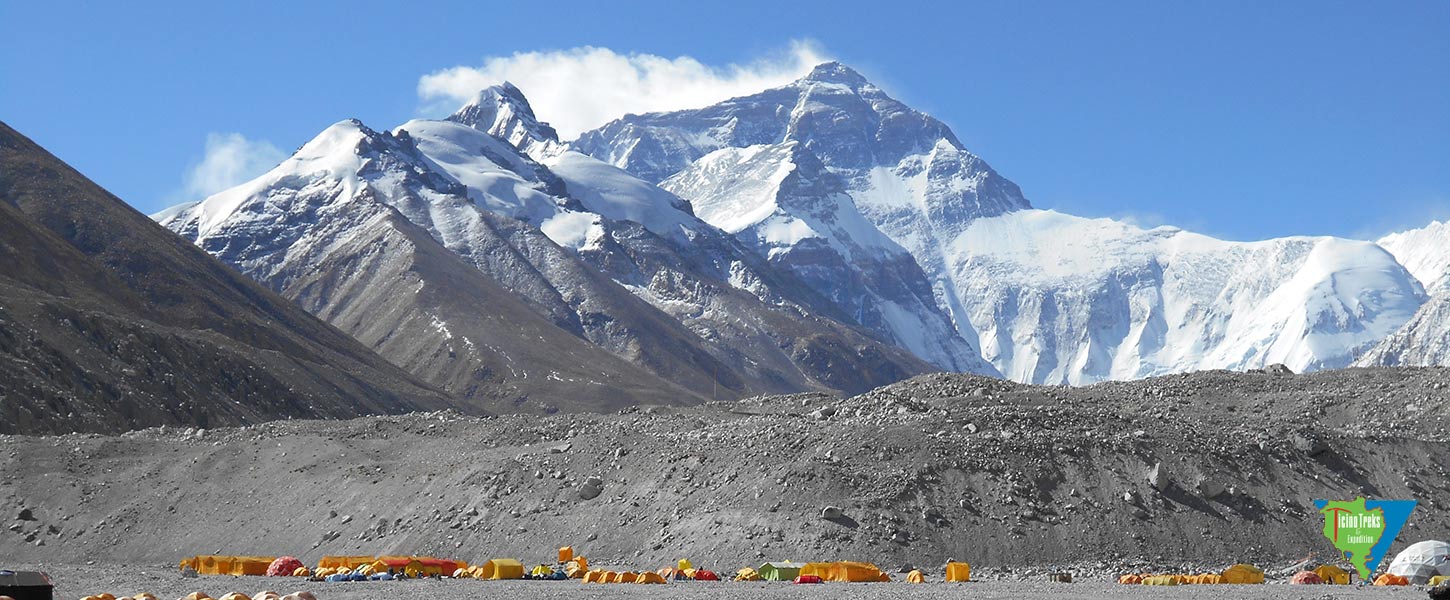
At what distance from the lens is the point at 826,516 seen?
4972 centimetres

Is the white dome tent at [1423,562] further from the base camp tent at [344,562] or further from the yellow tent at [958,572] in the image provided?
the base camp tent at [344,562]

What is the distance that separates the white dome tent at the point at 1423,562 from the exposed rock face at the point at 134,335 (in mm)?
71390

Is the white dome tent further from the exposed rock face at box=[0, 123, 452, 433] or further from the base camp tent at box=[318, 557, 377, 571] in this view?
the exposed rock face at box=[0, 123, 452, 433]

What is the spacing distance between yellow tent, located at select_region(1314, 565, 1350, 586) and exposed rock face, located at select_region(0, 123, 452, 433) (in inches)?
2739

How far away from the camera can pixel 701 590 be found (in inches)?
1651

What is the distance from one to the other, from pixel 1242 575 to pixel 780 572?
39.2 feet

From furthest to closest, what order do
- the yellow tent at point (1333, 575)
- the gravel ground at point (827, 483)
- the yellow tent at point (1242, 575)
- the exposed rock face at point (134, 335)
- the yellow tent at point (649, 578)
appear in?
1. the exposed rock face at point (134, 335)
2. the gravel ground at point (827, 483)
3. the yellow tent at point (649, 578)
4. the yellow tent at point (1242, 575)
5. the yellow tent at point (1333, 575)

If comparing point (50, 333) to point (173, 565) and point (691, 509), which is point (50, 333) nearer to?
point (173, 565)

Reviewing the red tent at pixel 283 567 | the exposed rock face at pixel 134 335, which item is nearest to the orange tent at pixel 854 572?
the red tent at pixel 283 567

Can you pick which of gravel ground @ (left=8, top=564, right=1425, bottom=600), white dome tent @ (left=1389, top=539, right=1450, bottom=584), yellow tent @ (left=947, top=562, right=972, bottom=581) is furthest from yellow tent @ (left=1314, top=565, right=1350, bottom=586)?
yellow tent @ (left=947, top=562, right=972, bottom=581)

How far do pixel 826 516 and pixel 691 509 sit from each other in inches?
181

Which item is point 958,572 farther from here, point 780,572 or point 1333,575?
point 1333,575

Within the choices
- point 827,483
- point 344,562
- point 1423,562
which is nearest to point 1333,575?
point 1423,562

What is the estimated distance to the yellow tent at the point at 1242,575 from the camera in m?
44.7
